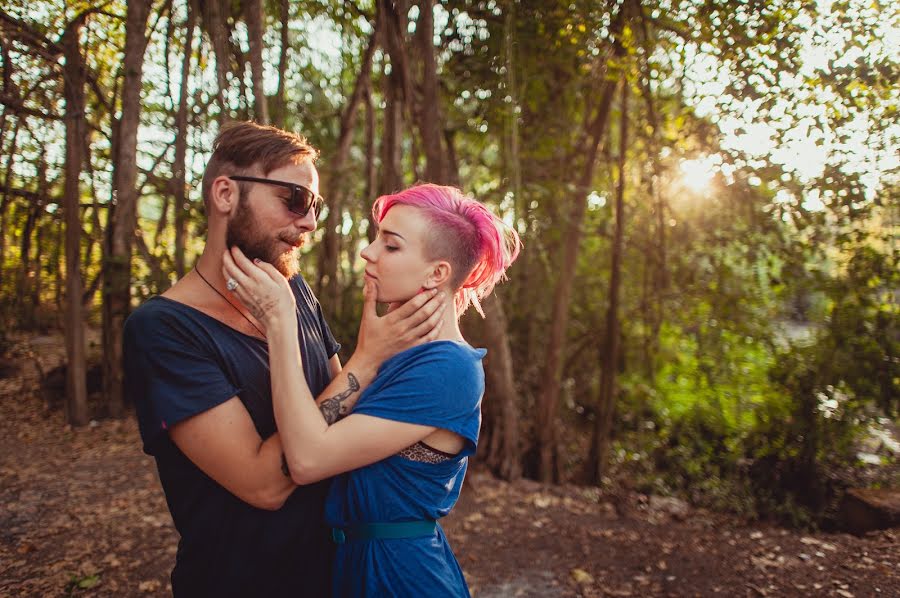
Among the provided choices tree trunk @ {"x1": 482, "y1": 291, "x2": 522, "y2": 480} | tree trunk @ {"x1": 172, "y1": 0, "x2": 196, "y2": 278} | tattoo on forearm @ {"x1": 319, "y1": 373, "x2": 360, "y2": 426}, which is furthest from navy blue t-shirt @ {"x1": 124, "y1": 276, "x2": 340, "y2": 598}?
tree trunk @ {"x1": 172, "y1": 0, "x2": 196, "y2": 278}

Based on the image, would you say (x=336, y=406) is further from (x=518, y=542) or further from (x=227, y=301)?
(x=518, y=542)

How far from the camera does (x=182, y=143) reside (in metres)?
5.38

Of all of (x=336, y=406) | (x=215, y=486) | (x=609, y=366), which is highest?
(x=336, y=406)

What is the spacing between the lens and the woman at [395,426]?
1.52 meters

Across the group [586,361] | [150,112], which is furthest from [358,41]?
[586,361]

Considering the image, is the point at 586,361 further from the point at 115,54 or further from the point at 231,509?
the point at 115,54

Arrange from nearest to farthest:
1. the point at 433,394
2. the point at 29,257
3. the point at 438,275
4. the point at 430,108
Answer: the point at 433,394 → the point at 438,275 → the point at 430,108 → the point at 29,257

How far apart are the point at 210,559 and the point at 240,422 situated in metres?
0.50

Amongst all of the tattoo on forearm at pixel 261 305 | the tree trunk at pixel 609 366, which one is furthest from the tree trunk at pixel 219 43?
the tree trunk at pixel 609 366

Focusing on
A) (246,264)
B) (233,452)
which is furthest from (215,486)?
(246,264)

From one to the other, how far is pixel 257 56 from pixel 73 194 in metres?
3.10

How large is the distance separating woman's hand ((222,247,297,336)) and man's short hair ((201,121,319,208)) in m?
0.37

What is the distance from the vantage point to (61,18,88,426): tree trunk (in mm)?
5695

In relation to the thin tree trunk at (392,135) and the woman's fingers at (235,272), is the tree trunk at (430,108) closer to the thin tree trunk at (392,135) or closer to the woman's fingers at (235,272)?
the thin tree trunk at (392,135)
